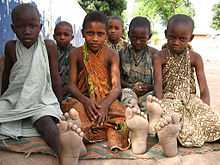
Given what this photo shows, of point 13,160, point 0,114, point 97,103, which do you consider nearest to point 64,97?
point 97,103

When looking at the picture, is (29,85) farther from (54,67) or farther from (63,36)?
(63,36)

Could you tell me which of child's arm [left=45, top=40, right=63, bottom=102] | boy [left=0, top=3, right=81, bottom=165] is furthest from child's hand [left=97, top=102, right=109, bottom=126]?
child's arm [left=45, top=40, right=63, bottom=102]

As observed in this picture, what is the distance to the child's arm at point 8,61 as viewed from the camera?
9.57 ft

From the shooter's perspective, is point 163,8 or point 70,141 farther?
point 163,8

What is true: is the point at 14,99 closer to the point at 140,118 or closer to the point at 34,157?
the point at 34,157

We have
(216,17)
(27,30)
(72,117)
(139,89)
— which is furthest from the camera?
(216,17)

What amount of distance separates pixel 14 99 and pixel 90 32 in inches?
31.0

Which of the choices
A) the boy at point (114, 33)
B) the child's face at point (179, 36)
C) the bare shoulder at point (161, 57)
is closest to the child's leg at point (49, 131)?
the bare shoulder at point (161, 57)

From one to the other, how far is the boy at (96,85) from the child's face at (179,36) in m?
0.47

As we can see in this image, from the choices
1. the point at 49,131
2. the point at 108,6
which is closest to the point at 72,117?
the point at 49,131

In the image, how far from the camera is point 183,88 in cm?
314

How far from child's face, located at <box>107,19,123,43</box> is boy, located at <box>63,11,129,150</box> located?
4.25 ft

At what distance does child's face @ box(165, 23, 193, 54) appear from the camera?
301cm

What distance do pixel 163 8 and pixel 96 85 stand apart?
3440 centimetres
